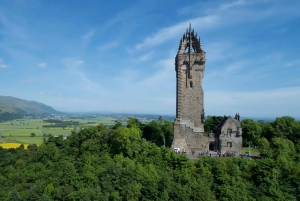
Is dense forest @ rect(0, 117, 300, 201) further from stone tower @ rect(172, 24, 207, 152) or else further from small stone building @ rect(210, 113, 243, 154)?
stone tower @ rect(172, 24, 207, 152)

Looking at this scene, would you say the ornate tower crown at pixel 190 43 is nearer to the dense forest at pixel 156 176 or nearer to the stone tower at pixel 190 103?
the stone tower at pixel 190 103

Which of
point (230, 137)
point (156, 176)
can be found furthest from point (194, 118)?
point (156, 176)

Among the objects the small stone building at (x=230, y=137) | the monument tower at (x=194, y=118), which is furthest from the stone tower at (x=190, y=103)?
the small stone building at (x=230, y=137)

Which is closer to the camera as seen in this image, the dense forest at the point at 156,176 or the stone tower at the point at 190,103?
the dense forest at the point at 156,176

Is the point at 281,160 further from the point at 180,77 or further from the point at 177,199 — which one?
the point at 180,77

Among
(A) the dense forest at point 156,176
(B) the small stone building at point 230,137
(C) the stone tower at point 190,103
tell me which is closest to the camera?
(A) the dense forest at point 156,176

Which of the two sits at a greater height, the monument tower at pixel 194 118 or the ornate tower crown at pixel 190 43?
the ornate tower crown at pixel 190 43

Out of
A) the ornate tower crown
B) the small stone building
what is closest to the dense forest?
the small stone building
